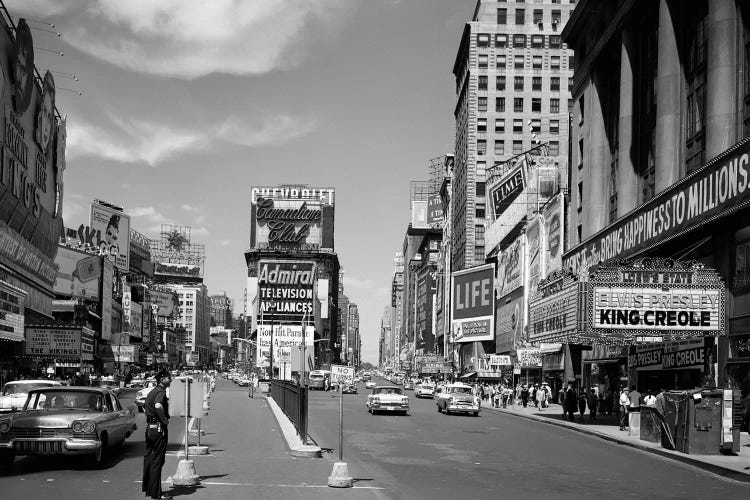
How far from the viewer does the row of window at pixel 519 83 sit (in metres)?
123

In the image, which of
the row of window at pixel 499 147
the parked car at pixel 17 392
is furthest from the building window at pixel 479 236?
the parked car at pixel 17 392

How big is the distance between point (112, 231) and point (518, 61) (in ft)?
261

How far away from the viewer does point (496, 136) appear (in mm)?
125000

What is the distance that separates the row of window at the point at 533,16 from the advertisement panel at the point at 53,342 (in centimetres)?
7815

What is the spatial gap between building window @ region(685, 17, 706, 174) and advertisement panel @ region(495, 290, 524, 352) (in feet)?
146

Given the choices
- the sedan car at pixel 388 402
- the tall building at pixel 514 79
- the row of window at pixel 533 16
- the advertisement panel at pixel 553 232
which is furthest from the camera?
the row of window at pixel 533 16

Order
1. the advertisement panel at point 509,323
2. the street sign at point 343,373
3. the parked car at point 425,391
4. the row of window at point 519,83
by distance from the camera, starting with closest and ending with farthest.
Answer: the street sign at point 343,373 < the parked car at point 425,391 < the advertisement panel at point 509,323 < the row of window at point 519,83

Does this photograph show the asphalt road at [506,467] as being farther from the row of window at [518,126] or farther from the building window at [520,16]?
the building window at [520,16]

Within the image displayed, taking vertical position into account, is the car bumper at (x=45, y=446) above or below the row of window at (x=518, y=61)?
below

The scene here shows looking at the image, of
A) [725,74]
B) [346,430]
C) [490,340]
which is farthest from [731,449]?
[490,340]

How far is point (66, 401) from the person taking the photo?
60.9 feet

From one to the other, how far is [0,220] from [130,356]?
74.3 meters

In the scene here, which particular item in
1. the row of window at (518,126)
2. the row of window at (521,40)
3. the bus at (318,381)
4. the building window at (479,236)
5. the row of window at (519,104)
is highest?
the row of window at (521,40)

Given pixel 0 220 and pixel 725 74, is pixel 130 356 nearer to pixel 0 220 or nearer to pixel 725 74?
pixel 0 220
